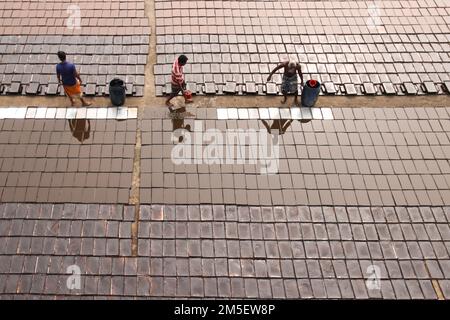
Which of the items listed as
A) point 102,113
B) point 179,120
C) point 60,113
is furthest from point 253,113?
point 60,113

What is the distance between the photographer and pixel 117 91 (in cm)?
822

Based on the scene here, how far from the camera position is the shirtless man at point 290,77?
8195 millimetres

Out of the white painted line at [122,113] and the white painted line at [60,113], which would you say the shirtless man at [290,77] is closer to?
the white painted line at [122,113]

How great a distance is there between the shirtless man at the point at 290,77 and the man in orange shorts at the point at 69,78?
379 centimetres

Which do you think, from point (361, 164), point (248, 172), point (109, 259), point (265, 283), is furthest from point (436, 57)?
point (109, 259)

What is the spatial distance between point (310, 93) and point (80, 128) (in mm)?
4579

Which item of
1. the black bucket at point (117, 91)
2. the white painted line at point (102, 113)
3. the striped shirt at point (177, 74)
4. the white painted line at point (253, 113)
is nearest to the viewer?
the striped shirt at point (177, 74)

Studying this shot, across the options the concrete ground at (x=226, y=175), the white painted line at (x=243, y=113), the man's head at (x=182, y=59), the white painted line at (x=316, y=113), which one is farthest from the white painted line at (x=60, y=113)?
the white painted line at (x=316, y=113)

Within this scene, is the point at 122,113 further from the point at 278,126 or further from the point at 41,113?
the point at 278,126

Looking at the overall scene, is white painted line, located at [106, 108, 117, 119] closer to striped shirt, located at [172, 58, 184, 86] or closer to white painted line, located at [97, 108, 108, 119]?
white painted line, located at [97, 108, 108, 119]

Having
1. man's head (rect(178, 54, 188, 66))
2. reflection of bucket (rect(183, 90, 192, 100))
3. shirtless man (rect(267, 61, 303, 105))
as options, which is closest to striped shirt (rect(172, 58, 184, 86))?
man's head (rect(178, 54, 188, 66))

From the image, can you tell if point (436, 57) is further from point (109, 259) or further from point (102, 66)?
point (109, 259)

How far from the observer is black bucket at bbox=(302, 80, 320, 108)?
8273 mm

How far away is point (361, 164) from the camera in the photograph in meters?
7.84
